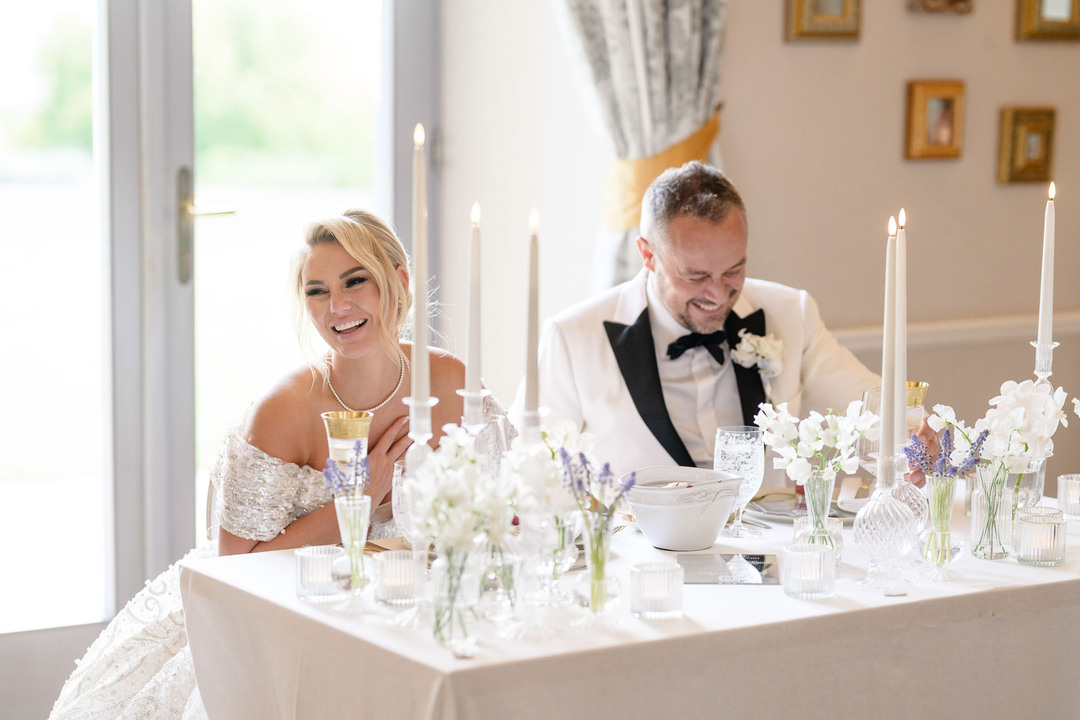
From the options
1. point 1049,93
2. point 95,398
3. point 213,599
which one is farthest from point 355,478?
point 1049,93

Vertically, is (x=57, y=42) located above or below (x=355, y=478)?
above

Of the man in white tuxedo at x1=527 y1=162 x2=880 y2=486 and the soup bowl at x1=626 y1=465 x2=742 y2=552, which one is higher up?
the man in white tuxedo at x1=527 y1=162 x2=880 y2=486

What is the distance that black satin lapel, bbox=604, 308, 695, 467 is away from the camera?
287 centimetres

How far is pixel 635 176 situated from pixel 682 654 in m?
2.27

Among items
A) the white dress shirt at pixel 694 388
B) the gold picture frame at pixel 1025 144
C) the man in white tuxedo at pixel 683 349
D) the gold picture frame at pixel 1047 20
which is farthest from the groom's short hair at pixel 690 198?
the gold picture frame at pixel 1047 20

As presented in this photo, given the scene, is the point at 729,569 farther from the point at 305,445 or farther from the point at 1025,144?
the point at 1025,144

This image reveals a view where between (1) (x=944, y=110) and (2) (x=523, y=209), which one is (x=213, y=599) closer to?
(2) (x=523, y=209)

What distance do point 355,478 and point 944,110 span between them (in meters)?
3.19

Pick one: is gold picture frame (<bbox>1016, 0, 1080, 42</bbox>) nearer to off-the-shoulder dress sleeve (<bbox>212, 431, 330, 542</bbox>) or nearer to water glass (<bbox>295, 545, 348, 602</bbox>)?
off-the-shoulder dress sleeve (<bbox>212, 431, 330, 542</bbox>)

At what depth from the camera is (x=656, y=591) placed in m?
1.55

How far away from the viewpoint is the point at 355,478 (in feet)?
5.29

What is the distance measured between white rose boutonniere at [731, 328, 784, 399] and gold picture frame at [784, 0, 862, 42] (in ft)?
4.64

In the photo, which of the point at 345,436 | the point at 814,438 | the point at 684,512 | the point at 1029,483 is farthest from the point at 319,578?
the point at 1029,483

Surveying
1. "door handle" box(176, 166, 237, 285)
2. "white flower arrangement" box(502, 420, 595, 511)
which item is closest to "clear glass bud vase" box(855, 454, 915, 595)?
"white flower arrangement" box(502, 420, 595, 511)
